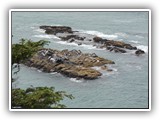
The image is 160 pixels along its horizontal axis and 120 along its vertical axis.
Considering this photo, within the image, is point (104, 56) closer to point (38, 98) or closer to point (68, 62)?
point (68, 62)

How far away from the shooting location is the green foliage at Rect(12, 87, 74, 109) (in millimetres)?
5043

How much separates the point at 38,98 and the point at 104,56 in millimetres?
724

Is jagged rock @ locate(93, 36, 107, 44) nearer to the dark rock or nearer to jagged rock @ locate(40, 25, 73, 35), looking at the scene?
the dark rock

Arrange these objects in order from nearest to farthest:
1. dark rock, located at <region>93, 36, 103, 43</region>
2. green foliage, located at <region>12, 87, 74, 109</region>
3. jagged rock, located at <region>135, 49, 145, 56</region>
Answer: green foliage, located at <region>12, 87, 74, 109</region> → jagged rock, located at <region>135, 49, 145, 56</region> → dark rock, located at <region>93, 36, 103, 43</region>

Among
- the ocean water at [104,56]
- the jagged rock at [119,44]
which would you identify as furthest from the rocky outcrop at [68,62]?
the jagged rock at [119,44]

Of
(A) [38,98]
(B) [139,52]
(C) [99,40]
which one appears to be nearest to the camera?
(A) [38,98]

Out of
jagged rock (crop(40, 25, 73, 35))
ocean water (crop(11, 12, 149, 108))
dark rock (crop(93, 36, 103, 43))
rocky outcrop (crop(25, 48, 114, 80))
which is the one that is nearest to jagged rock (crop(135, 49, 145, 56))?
ocean water (crop(11, 12, 149, 108))

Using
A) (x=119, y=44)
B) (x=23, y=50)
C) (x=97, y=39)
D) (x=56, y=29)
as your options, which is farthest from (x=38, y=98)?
(x=119, y=44)

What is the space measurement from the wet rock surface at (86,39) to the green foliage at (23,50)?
0.21m

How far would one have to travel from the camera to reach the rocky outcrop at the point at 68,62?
5.20 metres

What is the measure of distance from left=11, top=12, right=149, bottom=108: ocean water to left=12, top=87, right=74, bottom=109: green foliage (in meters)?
0.05

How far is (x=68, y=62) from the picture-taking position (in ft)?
17.3

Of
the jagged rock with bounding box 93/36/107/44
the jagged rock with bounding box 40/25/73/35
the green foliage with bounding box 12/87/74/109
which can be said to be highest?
the jagged rock with bounding box 40/25/73/35

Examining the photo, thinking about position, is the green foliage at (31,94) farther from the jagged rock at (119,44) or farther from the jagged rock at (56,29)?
the jagged rock at (119,44)
